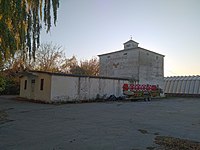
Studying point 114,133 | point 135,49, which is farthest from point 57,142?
point 135,49

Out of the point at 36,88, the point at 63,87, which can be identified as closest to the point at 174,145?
the point at 63,87

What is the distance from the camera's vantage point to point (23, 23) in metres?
8.21

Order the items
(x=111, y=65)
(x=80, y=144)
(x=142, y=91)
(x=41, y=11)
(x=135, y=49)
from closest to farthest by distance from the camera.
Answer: (x=80, y=144)
(x=41, y=11)
(x=142, y=91)
(x=135, y=49)
(x=111, y=65)

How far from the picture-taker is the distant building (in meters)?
30.3

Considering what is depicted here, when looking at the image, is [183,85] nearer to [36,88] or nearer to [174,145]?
[36,88]

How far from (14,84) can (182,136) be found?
29.6 metres

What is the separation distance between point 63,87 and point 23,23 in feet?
41.4

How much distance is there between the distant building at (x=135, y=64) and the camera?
3030cm

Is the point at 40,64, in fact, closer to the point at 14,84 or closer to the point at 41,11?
the point at 14,84

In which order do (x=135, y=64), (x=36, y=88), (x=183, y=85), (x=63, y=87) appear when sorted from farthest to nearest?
(x=183, y=85), (x=135, y=64), (x=36, y=88), (x=63, y=87)

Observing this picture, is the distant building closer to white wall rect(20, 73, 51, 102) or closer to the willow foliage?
white wall rect(20, 73, 51, 102)

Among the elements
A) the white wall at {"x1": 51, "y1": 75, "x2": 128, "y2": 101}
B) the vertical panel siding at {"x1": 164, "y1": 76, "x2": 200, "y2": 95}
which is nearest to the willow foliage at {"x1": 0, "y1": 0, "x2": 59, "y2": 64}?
the white wall at {"x1": 51, "y1": 75, "x2": 128, "y2": 101}

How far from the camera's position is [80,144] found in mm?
5363

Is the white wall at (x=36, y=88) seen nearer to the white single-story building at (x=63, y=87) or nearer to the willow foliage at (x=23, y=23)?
the white single-story building at (x=63, y=87)
